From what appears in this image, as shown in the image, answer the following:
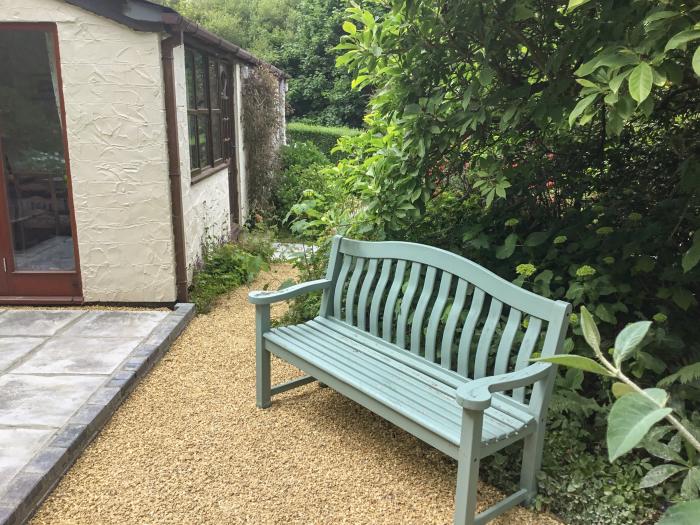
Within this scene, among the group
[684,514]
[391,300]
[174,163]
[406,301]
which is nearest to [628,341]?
[684,514]

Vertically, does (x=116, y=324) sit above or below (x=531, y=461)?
below

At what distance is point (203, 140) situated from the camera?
671 cm

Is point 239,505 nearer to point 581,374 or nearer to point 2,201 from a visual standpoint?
point 581,374

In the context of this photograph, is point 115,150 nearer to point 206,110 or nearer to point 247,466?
point 206,110

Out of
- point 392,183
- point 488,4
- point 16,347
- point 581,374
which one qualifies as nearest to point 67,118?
point 16,347

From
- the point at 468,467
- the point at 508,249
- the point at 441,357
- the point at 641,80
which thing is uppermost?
the point at 641,80

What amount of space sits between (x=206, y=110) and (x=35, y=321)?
10.5 ft

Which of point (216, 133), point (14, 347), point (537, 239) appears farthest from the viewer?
point (216, 133)

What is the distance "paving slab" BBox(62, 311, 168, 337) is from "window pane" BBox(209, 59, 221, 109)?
324 cm

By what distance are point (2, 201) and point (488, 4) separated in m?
4.52

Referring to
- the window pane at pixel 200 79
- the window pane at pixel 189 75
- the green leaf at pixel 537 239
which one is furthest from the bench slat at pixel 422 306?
the window pane at pixel 200 79

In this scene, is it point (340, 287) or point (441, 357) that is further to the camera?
point (340, 287)

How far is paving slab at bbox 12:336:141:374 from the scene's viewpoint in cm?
388

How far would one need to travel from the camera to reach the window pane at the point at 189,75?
601 centimetres
